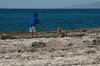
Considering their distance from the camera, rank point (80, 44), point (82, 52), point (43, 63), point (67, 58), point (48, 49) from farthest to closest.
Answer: point (80, 44) → point (48, 49) → point (82, 52) → point (67, 58) → point (43, 63)

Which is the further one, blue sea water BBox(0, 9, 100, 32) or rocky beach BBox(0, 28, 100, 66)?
blue sea water BBox(0, 9, 100, 32)

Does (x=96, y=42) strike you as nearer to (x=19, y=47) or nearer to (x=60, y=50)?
(x=60, y=50)

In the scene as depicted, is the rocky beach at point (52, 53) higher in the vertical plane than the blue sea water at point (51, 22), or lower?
higher

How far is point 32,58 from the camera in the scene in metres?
11.5

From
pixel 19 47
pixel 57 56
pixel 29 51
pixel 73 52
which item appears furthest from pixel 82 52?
pixel 19 47

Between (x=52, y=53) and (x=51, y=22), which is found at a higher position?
(x=52, y=53)

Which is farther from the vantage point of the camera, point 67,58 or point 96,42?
point 96,42

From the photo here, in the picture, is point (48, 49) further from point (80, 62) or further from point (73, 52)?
point (80, 62)

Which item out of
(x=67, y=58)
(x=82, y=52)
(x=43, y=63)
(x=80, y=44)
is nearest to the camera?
(x=43, y=63)

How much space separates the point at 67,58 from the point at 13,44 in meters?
4.41

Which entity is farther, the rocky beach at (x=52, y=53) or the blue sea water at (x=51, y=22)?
the blue sea water at (x=51, y=22)

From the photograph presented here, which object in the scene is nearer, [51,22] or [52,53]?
[52,53]

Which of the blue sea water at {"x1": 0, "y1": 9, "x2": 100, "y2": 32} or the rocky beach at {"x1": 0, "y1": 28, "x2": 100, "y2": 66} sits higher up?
the rocky beach at {"x1": 0, "y1": 28, "x2": 100, "y2": 66}

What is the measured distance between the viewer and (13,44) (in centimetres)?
1516
